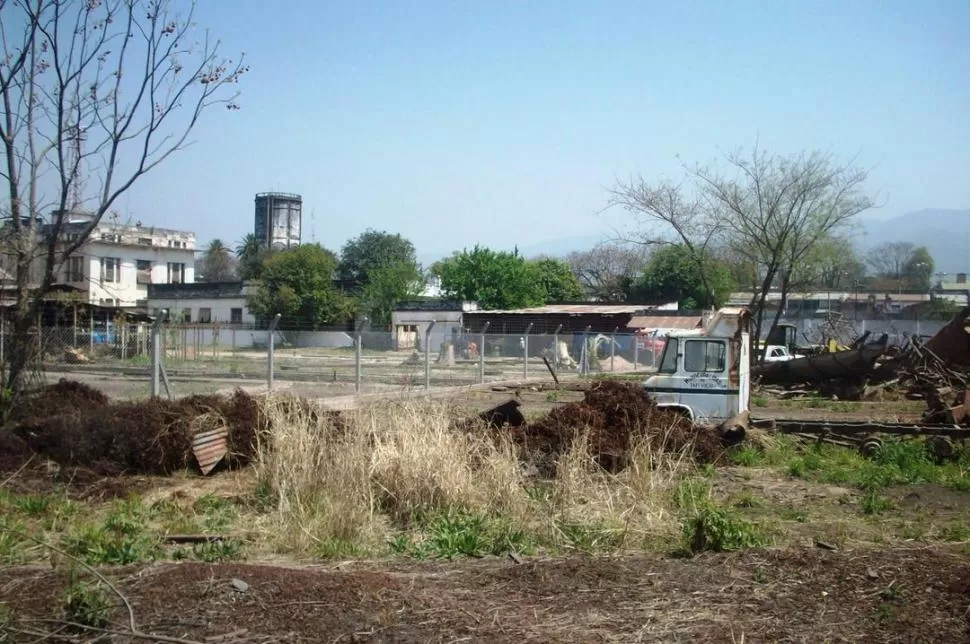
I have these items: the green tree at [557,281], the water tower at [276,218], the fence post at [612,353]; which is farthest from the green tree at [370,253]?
the fence post at [612,353]

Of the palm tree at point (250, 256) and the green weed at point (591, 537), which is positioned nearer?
the green weed at point (591, 537)

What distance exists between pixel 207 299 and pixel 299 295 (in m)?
10.1

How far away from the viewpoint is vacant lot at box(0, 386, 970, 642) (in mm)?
5453

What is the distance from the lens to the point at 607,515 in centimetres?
814

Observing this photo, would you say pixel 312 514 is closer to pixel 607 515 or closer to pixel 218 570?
pixel 218 570

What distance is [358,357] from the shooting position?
2209 cm

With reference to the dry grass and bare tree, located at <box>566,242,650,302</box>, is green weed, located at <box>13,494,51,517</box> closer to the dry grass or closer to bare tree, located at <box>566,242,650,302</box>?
the dry grass

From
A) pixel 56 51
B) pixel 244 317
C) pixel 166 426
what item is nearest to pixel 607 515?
pixel 166 426

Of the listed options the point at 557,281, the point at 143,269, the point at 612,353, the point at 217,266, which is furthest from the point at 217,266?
the point at 612,353

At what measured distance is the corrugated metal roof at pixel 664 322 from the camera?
49.8 meters

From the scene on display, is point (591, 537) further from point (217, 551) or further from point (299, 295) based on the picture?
point (299, 295)

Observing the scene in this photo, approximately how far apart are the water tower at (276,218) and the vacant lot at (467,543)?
107 m

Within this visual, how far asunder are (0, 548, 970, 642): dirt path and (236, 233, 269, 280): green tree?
8473cm

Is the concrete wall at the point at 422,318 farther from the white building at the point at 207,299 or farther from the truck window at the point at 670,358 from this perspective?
the truck window at the point at 670,358
